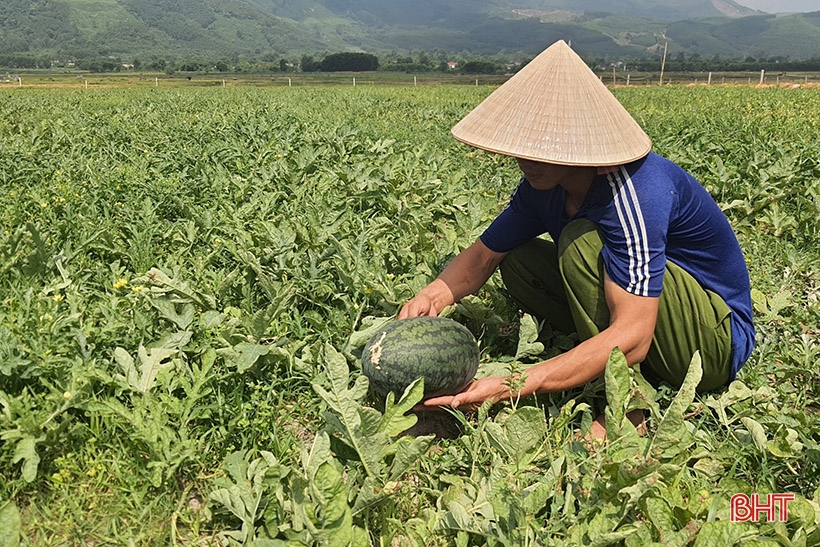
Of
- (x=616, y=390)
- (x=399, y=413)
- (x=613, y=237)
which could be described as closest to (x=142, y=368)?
(x=399, y=413)

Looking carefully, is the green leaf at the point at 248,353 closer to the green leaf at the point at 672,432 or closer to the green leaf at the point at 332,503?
the green leaf at the point at 332,503

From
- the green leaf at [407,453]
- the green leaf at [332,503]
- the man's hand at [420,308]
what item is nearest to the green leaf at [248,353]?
the man's hand at [420,308]

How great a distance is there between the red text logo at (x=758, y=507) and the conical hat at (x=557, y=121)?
128cm

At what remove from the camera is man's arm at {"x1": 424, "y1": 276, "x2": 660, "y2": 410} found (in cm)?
249

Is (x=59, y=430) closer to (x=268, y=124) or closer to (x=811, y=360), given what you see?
(x=811, y=360)

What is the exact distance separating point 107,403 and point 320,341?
1.18 metres

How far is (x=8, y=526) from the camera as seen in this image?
178cm

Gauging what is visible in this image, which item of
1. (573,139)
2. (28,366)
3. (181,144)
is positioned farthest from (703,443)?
(181,144)

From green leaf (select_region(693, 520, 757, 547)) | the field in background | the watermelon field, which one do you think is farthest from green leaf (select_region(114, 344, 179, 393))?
the field in background

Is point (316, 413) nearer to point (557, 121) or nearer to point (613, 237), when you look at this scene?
point (613, 237)

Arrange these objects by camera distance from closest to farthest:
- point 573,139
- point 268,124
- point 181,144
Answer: point 573,139, point 181,144, point 268,124

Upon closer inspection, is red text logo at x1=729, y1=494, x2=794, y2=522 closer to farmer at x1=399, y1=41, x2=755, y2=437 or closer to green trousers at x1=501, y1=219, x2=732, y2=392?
farmer at x1=399, y1=41, x2=755, y2=437

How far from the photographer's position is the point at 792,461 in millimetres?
2459

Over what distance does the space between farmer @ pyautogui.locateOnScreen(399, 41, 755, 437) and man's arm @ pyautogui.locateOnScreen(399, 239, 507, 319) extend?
45cm
